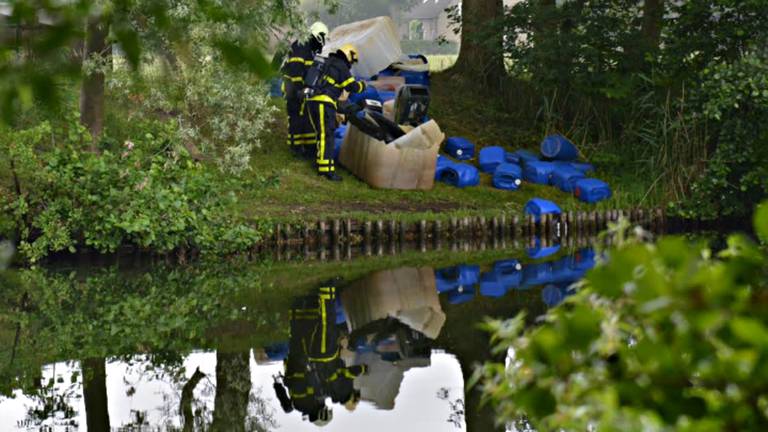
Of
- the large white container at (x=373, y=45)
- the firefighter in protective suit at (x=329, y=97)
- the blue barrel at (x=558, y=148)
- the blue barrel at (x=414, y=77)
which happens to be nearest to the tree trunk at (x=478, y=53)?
the blue barrel at (x=414, y=77)

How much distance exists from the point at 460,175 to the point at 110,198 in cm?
606

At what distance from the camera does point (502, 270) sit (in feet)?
40.2

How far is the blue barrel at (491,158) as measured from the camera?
1759 centimetres

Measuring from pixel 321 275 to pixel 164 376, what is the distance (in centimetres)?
423

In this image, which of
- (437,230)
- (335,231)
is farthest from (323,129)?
(335,231)

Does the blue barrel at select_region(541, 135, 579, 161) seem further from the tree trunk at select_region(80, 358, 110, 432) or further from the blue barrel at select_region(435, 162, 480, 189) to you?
the tree trunk at select_region(80, 358, 110, 432)

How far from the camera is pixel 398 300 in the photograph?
10.4m

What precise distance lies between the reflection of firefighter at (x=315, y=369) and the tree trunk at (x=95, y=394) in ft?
3.03

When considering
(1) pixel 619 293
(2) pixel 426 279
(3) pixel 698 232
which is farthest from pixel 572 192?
(1) pixel 619 293

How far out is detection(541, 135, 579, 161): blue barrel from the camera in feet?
58.6

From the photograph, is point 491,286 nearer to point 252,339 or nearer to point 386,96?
point 252,339

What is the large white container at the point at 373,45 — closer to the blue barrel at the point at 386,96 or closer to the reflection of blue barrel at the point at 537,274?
the blue barrel at the point at 386,96

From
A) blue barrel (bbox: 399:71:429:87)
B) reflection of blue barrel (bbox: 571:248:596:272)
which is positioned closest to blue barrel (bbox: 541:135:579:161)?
blue barrel (bbox: 399:71:429:87)

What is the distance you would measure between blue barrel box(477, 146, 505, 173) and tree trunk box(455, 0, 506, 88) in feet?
9.35
